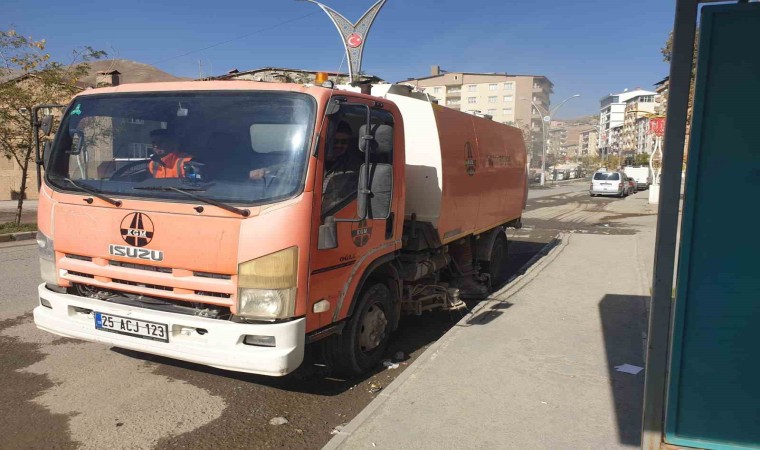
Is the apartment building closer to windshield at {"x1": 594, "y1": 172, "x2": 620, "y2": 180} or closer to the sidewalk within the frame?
windshield at {"x1": 594, "y1": 172, "x2": 620, "y2": 180}

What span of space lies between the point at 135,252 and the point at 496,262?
236 inches

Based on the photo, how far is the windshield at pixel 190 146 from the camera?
3441mm

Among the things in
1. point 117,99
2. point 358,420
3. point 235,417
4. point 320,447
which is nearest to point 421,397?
point 358,420

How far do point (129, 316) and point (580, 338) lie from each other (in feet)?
13.5

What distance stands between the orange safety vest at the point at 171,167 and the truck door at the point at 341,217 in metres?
1.01

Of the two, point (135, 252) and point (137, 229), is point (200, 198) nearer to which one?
point (137, 229)

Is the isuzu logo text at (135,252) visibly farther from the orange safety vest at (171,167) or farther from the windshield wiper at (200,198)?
the orange safety vest at (171,167)

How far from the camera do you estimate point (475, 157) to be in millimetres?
6457

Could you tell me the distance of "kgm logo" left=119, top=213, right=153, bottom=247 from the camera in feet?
11.3

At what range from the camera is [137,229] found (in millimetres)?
3486

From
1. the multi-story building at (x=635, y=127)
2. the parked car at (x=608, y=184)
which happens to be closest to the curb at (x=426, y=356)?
the parked car at (x=608, y=184)

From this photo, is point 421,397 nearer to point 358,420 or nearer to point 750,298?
point 358,420

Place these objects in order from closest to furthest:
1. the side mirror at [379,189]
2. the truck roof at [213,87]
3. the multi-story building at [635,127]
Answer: the truck roof at [213,87]
the side mirror at [379,189]
the multi-story building at [635,127]

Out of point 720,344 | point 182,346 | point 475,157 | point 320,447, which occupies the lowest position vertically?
point 320,447
